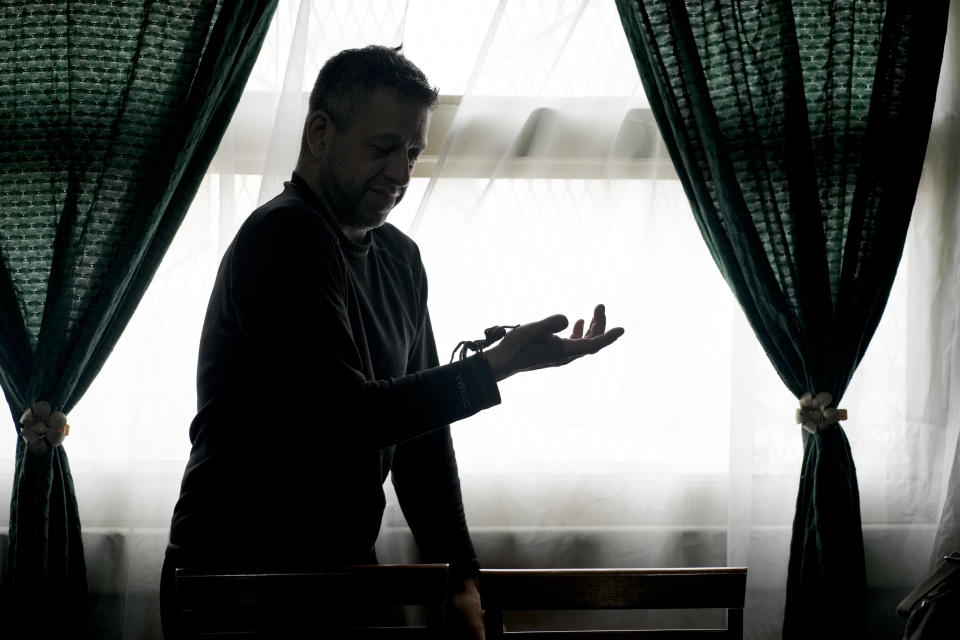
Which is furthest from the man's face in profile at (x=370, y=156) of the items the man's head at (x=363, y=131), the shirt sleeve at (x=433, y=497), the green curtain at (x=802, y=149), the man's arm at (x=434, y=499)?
the green curtain at (x=802, y=149)

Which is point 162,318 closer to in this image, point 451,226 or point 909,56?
point 451,226

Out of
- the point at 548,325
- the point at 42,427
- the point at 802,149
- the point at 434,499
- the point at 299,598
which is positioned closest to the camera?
the point at 299,598

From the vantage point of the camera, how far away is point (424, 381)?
1216 mm

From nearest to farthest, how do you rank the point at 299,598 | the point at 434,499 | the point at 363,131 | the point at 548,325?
the point at 299,598 → the point at 548,325 → the point at 363,131 → the point at 434,499

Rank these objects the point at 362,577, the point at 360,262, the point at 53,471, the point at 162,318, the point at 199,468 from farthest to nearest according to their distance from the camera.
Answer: the point at 162,318 < the point at 53,471 < the point at 360,262 < the point at 199,468 < the point at 362,577

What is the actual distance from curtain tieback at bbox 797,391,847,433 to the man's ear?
4.08 feet

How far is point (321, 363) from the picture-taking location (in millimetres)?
1180

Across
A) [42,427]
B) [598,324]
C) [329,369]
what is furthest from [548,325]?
[42,427]

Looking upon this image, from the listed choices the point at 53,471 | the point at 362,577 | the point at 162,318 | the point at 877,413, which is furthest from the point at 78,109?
the point at 877,413

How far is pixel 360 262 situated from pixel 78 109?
3.05 ft

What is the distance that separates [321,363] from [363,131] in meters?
0.42

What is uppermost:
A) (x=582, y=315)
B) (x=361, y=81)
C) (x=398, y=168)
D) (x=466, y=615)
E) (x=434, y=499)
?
(x=361, y=81)

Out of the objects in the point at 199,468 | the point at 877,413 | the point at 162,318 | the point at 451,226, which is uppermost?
the point at 451,226

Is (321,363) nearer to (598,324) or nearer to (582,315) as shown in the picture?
(598,324)
